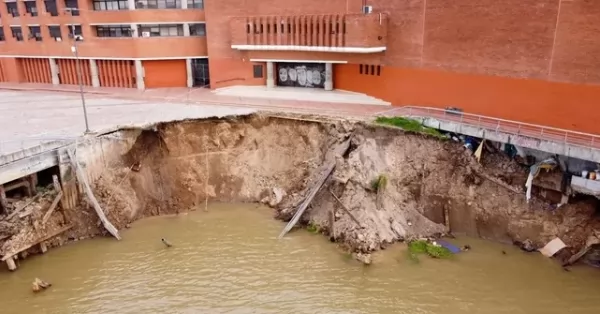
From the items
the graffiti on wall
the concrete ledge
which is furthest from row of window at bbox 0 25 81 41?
the concrete ledge

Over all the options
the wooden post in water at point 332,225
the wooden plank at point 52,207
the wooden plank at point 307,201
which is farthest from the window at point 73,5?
the wooden post in water at point 332,225

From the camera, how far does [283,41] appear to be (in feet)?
107

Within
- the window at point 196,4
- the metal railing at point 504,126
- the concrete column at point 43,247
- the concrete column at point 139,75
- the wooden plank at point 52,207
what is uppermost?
the window at point 196,4

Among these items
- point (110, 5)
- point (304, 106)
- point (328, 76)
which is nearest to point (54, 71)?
point (110, 5)

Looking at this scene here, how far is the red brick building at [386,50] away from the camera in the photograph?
21.5m

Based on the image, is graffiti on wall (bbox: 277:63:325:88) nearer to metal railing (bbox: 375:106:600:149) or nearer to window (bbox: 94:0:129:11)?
metal railing (bbox: 375:106:600:149)

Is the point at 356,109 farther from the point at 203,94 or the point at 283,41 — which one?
the point at 203,94

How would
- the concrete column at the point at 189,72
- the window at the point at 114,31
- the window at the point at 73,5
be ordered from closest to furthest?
the window at the point at 114,31, the window at the point at 73,5, the concrete column at the point at 189,72

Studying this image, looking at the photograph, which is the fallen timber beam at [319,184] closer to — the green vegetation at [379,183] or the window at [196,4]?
the green vegetation at [379,183]

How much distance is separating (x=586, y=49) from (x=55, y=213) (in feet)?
85.2

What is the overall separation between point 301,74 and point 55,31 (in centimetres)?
2241

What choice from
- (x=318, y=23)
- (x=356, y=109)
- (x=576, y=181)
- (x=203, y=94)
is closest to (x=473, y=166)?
(x=576, y=181)

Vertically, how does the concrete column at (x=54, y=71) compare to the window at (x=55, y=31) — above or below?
below

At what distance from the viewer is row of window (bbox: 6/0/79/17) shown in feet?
125
